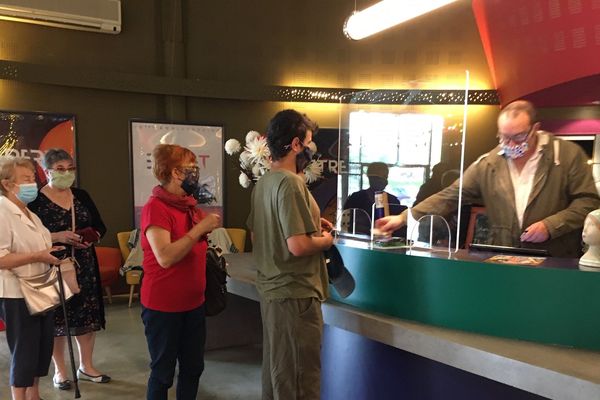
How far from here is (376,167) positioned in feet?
10.4

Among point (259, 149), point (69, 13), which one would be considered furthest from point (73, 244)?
point (69, 13)

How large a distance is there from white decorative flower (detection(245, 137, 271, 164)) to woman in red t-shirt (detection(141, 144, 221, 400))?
2.39 feet

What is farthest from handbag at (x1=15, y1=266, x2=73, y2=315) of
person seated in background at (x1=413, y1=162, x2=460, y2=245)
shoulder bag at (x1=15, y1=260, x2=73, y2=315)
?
person seated in background at (x1=413, y1=162, x2=460, y2=245)

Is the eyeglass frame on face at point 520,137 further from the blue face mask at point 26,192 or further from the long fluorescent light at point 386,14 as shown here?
the blue face mask at point 26,192

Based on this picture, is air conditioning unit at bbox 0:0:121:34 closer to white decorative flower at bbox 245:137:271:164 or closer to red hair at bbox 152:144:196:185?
white decorative flower at bbox 245:137:271:164

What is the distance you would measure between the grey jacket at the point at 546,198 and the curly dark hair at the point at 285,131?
34.0 inches

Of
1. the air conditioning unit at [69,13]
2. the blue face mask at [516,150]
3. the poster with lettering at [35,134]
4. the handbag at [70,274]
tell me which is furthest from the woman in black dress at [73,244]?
the air conditioning unit at [69,13]

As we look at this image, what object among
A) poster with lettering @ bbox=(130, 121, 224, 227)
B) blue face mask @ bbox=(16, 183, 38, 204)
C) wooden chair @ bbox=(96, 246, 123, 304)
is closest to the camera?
blue face mask @ bbox=(16, 183, 38, 204)

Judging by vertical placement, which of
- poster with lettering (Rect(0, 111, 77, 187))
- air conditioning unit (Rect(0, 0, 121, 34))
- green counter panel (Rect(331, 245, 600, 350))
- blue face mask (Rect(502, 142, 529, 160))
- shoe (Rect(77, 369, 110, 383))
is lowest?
shoe (Rect(77, 369, 110, 383))

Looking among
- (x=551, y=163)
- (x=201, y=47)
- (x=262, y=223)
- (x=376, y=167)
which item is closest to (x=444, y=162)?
(x=376, y=167)

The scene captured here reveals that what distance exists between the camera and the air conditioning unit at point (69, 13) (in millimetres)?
5384

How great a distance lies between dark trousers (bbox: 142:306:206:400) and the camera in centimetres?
234

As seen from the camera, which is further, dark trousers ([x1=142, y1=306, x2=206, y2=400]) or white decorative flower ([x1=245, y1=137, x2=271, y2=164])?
white decorative flower ([x1=245, y1=137, x2=271, y2=164])

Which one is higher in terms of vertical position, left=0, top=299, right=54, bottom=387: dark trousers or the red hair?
the red hair
